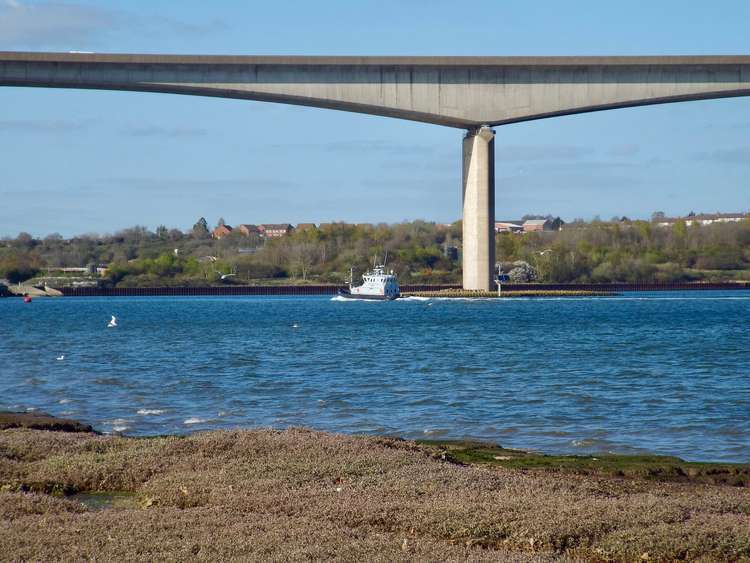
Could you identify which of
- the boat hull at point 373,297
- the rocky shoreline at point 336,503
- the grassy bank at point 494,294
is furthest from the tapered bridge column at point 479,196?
the rocky shoreline at point 336,503

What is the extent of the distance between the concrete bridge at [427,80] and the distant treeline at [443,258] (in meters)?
74.1

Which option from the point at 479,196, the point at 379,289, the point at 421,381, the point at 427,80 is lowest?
the point at 421,381

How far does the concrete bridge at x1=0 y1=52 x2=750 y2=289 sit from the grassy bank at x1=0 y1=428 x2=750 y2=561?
178 feet

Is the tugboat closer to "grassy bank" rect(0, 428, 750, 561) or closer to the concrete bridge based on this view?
the concrete bridge

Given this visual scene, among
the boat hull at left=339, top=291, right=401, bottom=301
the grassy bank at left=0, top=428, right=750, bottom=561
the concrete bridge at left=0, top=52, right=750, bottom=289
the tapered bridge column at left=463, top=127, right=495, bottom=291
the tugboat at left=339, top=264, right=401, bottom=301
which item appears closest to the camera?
the grassy bank at left=0, top=428, right=750, bottom=561

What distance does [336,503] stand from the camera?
11.0 metres

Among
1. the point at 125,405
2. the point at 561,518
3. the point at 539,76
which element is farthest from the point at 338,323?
the point at 561,518

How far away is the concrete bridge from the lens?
218ft

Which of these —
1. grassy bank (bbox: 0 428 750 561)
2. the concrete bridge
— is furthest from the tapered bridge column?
grassy bank (bbox: 0 428 750 561)

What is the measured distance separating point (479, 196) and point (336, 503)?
6624cm

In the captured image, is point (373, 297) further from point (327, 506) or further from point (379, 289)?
point (327, 506)

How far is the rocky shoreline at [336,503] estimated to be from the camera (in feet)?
30.8

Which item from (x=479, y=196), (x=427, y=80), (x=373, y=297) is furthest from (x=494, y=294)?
(x=427, y=80)

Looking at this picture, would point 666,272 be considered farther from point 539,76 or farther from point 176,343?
point 176,343
